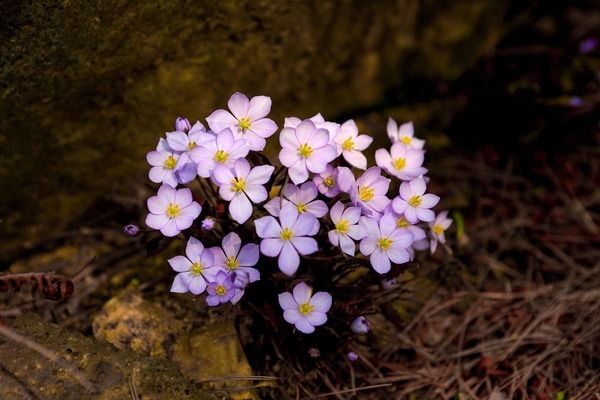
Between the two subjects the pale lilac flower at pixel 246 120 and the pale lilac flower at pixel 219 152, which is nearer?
the pale lilac flower at pixel 219 152

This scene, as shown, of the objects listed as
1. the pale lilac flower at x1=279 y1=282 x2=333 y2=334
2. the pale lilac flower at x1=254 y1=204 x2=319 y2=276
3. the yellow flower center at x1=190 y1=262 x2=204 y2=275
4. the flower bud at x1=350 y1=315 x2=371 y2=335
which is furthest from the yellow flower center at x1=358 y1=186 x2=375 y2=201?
the yellow flower center at x1=190 y1=262 x2=204 y2=275

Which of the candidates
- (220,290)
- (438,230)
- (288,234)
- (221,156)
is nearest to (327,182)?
(288,234)

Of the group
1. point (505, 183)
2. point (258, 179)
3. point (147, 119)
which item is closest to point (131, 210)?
point (147, 119)

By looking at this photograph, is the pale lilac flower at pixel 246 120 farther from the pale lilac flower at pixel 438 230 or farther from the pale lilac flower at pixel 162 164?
the pale lilac flower at pixel 438 230

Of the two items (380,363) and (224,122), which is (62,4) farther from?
(380,363)

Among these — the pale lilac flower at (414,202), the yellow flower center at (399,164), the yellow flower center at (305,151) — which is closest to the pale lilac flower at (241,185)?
the yellow flower center at (305,151)
